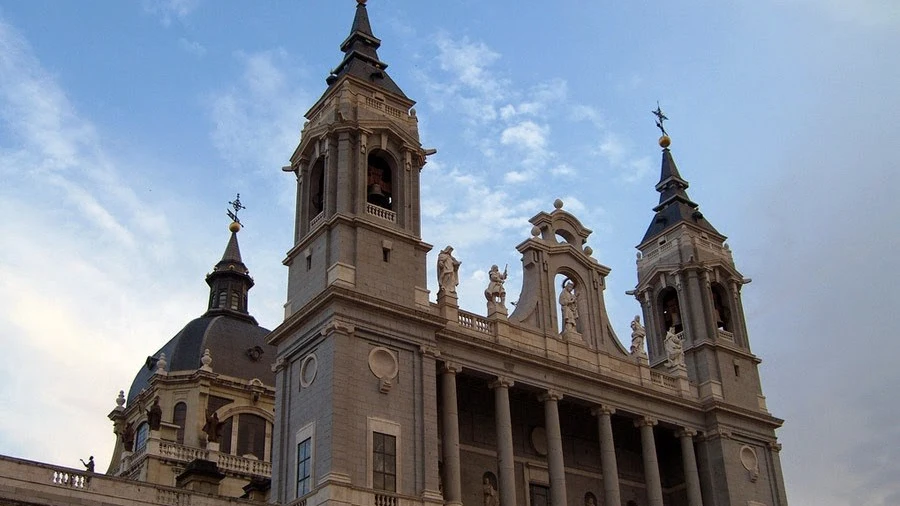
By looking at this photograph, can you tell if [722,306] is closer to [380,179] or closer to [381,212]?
[380,179]

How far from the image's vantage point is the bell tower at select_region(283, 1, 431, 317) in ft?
105

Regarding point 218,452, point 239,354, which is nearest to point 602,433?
point 218,452

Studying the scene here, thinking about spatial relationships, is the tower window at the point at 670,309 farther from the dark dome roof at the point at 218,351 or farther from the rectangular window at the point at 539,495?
the dark dome roof at the point at 218,351

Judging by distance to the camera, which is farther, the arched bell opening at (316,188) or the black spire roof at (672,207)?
the black spire roof at (672,207)

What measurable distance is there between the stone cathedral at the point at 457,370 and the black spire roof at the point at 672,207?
0.38 feet

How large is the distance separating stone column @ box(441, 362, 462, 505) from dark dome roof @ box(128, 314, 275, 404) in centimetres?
2447

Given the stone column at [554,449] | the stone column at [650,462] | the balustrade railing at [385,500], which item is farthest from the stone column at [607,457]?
the balustrade railing at [385,500]

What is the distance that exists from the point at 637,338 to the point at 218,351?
26.1 meters

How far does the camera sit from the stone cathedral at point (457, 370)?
29.6 meters

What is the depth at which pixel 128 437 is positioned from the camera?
183 feet

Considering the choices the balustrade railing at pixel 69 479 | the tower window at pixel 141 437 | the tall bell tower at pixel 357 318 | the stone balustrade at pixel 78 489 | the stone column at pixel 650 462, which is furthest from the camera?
the tower window at pixel 141 437

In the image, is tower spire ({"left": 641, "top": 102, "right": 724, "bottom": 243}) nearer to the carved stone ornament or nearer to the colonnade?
the colonnade

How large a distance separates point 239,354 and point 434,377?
1123 inches

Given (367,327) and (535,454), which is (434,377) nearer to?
(367,327)
